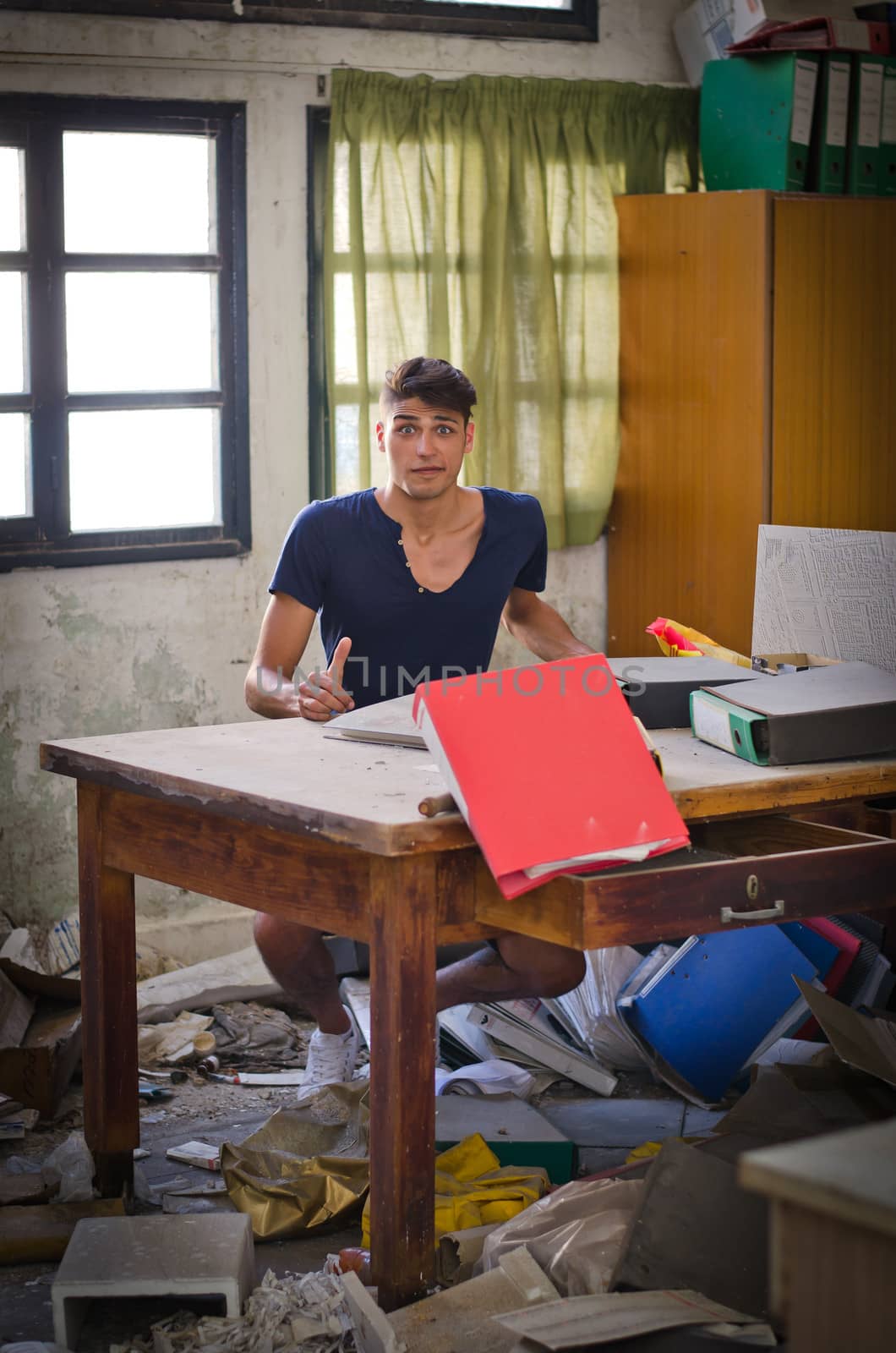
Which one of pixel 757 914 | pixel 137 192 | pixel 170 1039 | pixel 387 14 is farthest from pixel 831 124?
pixel 170 1039

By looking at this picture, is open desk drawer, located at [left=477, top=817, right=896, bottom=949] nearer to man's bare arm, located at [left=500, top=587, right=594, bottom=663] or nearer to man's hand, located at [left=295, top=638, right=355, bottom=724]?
man's hand, located at [left=295, top=638, right=355, bottom=724]

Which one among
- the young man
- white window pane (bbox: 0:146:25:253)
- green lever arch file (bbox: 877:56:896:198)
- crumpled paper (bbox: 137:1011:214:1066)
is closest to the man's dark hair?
the young man

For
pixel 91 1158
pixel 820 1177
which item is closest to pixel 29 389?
pixel 91 1158

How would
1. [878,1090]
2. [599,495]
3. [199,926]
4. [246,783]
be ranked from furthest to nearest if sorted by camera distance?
[599,495] < [199,926] < [878,1090] < [246,783]

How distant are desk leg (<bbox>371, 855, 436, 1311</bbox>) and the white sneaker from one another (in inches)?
36.0

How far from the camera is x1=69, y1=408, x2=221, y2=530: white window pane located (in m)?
4.11

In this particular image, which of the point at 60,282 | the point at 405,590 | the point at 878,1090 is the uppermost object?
the point at 60,282

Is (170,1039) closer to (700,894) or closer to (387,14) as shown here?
(700,894)

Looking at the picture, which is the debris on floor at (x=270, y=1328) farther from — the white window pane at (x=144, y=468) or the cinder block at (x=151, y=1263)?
the white window pane at (x=144, y=468)

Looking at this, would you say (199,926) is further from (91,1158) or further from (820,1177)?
(820,1177)

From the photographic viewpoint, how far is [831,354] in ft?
14.0

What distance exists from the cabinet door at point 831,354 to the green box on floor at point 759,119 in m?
0.15

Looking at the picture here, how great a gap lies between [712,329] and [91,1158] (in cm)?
290

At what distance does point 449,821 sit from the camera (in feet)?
6.38
